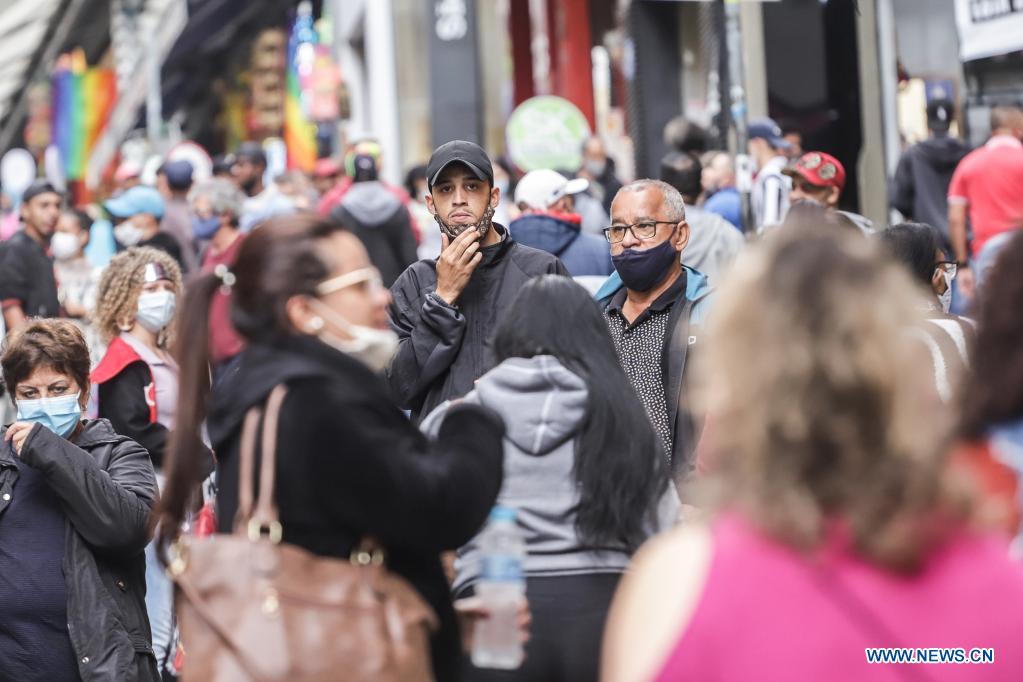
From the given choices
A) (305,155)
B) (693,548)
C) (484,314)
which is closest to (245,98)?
(305,155)

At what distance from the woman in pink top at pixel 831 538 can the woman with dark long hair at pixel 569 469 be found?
2040mm

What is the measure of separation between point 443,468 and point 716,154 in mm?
10605

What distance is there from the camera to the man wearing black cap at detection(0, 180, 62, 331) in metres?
12.4

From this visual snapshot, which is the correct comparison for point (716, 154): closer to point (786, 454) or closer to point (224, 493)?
point (224, 493)

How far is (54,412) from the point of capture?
6.41 metres

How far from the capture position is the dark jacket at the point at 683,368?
6.84 meters

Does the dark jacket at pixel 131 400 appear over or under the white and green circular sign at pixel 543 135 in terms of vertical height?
under

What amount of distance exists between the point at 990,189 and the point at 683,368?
572cm

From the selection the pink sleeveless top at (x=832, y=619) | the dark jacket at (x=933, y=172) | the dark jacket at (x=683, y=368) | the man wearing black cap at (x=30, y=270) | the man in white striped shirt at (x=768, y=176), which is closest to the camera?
the pink sleeveless top at (x=832, y=619)

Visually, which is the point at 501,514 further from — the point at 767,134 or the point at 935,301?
the point at 767,134

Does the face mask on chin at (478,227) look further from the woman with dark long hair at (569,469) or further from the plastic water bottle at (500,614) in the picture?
the plastic water bottle at (500,614)

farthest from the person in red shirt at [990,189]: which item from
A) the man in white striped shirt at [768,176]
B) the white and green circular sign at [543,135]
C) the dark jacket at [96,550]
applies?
the dark jacket at [96,550]

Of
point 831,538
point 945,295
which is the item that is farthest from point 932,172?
point 831,538

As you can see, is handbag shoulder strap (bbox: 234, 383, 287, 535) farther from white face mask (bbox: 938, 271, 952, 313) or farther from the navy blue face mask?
white face mask (bbox: 938, 271, 952, 313)
